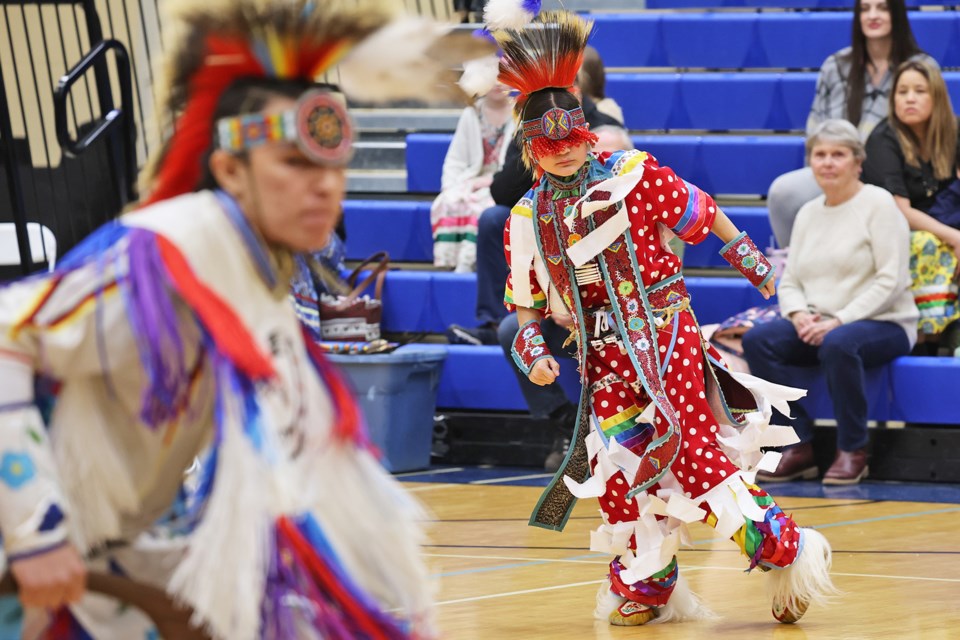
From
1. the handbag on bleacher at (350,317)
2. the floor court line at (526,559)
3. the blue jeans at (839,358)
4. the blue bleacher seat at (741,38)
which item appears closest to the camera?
the floor court line at (526,559)

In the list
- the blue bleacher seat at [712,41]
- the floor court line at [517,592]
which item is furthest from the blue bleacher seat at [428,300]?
the floor court line at [517,592]

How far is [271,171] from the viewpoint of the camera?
2031 mm

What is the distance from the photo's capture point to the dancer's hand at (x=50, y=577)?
188 cm

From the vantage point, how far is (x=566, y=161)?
3.97m

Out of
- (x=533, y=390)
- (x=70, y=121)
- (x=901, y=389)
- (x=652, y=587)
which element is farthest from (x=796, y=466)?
(x=70, y=121)

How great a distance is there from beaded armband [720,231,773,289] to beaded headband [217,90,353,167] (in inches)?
87.9

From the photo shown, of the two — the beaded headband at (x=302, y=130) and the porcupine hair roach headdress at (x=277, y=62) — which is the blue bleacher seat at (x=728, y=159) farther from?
the beaded headband at (x=302, y=130)

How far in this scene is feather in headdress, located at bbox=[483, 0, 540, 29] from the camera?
397 centimetres

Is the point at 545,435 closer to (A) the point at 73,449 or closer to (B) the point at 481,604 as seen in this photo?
(B) the point at 481,604

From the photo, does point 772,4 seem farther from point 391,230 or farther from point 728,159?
point 391,230

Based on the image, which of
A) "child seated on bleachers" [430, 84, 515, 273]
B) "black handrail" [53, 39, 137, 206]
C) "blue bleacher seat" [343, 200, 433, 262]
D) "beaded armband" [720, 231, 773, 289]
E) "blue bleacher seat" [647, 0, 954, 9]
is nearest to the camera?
"beaded armband" [720, 231, 773, 289]

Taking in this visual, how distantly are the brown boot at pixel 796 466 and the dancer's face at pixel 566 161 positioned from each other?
8.15 ft

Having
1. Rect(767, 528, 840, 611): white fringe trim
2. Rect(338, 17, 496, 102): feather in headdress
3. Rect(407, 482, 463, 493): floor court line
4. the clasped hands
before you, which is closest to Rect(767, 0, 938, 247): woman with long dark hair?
the clasped hands

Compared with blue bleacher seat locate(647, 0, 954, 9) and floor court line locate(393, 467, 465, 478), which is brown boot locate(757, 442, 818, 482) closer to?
floor court line locate(393, 467, 465, 478)
